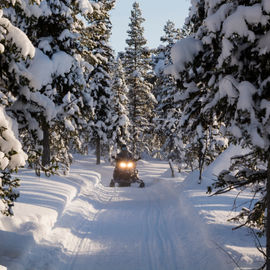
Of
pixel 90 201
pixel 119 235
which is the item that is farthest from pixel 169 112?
pixel 119 235

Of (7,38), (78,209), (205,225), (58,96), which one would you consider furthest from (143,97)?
(7,38)

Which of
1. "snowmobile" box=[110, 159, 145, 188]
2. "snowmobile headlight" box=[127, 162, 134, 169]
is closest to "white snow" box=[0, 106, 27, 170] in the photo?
"snowmobile" box=[110, 159, 145, 188]

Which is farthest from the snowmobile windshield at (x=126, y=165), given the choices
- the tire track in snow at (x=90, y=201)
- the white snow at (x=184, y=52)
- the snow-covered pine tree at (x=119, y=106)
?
the white snow at (x=184, y=52)

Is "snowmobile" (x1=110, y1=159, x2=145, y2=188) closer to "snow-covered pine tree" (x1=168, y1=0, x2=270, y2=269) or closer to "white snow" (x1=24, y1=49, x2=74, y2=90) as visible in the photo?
"white snow" (x1=24, y1=49, x2=74, y2=90)

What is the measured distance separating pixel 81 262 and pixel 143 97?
3153 cm

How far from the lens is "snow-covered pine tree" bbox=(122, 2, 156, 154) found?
36375 millimetres

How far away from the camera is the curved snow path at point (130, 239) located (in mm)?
6445

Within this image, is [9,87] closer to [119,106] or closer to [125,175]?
[125,175]

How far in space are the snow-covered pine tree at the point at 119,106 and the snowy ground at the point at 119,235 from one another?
1917 cm

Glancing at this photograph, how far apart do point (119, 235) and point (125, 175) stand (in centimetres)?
1010

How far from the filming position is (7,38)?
199 inches

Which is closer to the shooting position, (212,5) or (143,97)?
(212,5)

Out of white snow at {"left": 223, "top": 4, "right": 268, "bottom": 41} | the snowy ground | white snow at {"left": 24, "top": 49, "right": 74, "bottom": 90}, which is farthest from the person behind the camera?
the snowy ground

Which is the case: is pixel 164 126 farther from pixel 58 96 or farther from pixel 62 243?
pixel 62 243
